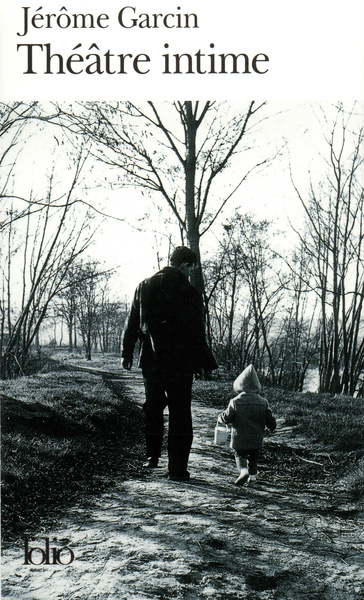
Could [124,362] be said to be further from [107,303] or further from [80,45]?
[107,303]

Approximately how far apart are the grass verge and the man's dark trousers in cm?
56

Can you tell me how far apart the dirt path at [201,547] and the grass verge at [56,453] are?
254 millimetres

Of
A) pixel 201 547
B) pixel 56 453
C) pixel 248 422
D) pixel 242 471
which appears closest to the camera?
pixel 201 547

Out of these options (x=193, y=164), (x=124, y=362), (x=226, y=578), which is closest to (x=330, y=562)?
(x=226, y=578)

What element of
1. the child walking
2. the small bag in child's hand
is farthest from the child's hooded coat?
the small bag in child's hand

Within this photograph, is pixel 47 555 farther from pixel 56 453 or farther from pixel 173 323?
pixel 56 453

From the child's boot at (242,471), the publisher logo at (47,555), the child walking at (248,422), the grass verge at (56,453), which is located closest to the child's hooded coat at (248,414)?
the child walking at (248,422)

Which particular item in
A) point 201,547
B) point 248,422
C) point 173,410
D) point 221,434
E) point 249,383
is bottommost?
→ point 201,547

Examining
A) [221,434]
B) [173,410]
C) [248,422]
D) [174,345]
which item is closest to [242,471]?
[248,422]

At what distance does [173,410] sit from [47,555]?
62.6 inches

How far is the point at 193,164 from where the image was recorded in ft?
37.4

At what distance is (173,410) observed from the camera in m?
3.99

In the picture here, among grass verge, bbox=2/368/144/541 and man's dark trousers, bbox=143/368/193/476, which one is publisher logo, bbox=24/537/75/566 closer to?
grass verge, bbox=2/368/144/541

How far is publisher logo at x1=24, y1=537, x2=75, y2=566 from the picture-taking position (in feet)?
8.50
